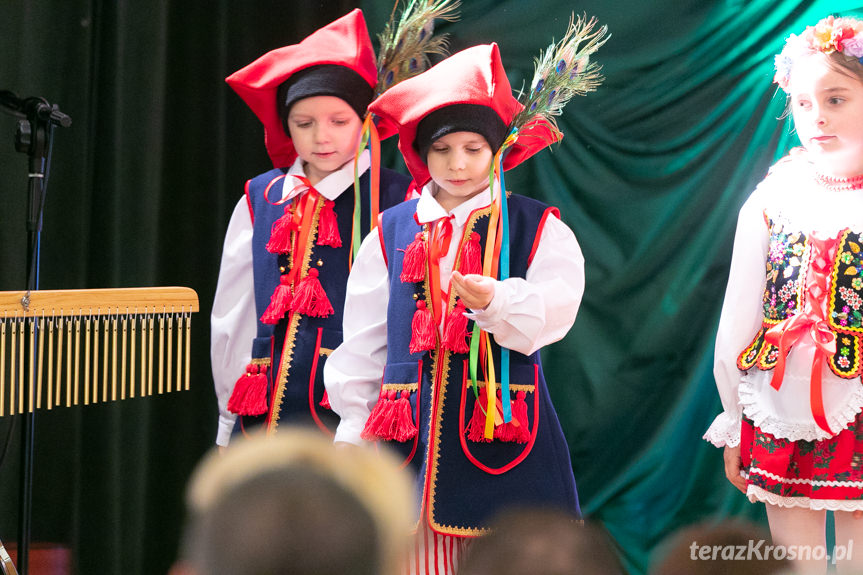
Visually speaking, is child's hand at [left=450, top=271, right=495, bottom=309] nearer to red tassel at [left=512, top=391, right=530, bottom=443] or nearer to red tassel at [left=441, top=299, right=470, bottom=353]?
red tassel at [left=441, top=299, right=470, bottom=353]

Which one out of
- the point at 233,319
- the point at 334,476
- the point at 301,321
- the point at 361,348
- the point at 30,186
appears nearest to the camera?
the point at 334,476

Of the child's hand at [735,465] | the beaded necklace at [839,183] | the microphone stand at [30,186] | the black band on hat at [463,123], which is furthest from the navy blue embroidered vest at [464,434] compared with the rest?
the microphone stand at [30,186]

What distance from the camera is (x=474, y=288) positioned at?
2.25 metres

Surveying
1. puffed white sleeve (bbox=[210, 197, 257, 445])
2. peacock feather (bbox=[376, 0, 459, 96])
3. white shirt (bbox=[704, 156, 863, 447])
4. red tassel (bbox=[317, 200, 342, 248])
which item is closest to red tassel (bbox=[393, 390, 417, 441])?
red tassel (bbox=[317, 200, 342, 248])

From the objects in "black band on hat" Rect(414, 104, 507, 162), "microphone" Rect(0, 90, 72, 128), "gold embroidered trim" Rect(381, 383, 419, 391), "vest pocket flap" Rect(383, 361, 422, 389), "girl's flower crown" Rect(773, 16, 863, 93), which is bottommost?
"gold embroidered trim" Rect(381, 383, 419, 391)

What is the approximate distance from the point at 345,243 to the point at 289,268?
7.1 inches

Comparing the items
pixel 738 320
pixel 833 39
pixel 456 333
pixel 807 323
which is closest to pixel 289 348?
pixel 456 333

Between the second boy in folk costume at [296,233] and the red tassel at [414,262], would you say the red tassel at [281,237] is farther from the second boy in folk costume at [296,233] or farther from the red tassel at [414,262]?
the red tassel at [414,262]

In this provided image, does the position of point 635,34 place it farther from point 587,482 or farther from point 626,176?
point 587,482

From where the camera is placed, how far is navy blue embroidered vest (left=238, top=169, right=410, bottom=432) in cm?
278

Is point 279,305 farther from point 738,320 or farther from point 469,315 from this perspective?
point 738,320

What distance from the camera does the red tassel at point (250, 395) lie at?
2.77 m

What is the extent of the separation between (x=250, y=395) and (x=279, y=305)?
0.27 metres

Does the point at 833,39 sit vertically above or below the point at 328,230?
above
